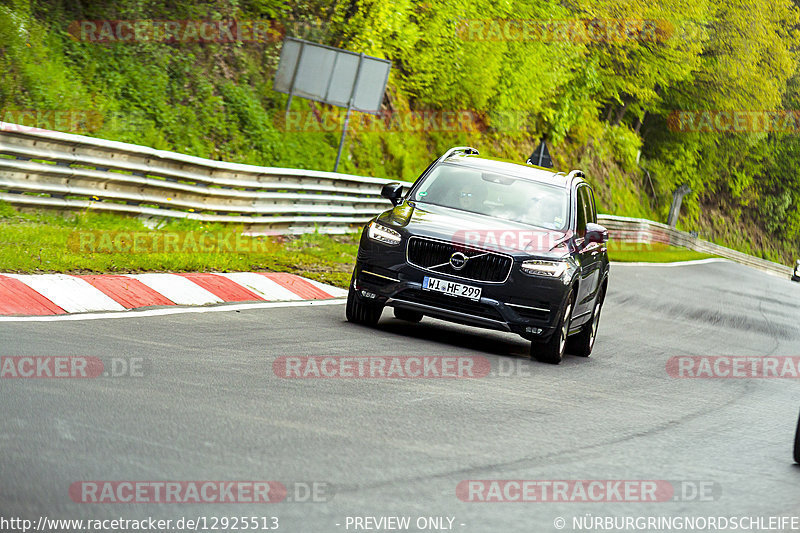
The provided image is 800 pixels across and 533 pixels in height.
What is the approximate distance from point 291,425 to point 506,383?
3.23 m

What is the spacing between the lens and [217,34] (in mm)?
24344

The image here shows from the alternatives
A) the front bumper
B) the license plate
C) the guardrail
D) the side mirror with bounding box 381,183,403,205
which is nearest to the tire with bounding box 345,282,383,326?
the front bumper

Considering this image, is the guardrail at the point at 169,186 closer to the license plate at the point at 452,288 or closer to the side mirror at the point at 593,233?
the license plate at the point at 452,288

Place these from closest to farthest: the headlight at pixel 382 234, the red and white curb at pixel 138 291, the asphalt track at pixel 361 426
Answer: the asphalt track at pixel 361 426 → the red and white curb at pixel 138 291 → the headlight at pixel 382 234

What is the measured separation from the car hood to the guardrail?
477cm

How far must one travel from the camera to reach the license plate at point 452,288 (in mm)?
10734

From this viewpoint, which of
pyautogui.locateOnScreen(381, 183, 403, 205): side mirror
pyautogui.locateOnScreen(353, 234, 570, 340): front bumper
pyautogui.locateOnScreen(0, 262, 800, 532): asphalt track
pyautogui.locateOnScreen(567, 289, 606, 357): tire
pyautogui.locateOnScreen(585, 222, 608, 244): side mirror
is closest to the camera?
pyautogui.locateOnScreen(0, 262, 800, 532): asphalt track

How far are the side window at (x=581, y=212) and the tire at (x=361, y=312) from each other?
2280 millimetres

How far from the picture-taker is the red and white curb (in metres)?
9.73

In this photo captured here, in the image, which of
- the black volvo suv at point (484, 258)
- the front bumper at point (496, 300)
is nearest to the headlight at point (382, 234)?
the black volvo suv at point (484, 258)

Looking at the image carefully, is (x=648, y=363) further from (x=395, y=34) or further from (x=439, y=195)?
(x=395, y=34)

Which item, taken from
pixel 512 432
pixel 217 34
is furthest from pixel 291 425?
pixel 217 34

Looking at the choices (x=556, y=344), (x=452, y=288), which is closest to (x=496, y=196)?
(x=452, y=288)

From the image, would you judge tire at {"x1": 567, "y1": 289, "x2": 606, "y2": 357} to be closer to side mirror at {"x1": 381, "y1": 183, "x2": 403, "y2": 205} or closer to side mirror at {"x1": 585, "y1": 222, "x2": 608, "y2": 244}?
side mirror at {"x1": 585, "y1": 222, "x2": 608, "y2": 244}
